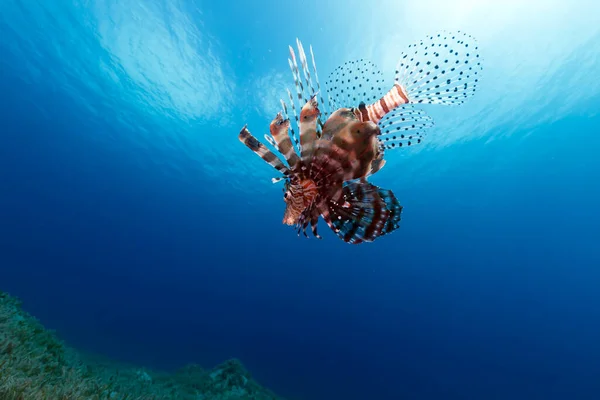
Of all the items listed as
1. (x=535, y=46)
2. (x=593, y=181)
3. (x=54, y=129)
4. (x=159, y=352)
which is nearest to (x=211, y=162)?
(x=54, y=129)

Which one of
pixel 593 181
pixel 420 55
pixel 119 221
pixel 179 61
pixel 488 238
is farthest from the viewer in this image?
pixel 119 221

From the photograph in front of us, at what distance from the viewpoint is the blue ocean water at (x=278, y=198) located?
16.5 metres

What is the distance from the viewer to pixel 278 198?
37031 millimetres

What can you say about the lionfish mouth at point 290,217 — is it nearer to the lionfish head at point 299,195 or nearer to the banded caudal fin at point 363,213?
the lionfish head at point 299,195

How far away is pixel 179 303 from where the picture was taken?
60469 millimetres

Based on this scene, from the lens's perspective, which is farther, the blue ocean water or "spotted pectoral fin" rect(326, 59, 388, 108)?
the blue ocean water

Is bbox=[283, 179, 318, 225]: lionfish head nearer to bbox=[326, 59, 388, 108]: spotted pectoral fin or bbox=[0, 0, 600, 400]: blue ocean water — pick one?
bbox=[326, 59, 388, 108]: spotted pectoral fin

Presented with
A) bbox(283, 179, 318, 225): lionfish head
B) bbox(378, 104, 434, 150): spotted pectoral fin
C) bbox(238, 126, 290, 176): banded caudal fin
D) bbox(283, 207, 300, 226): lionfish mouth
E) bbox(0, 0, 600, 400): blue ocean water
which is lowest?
bbox(283, 207, 300, 226): lionfish mouth

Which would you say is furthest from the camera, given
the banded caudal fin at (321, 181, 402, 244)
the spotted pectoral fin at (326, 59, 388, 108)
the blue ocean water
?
the blue ocean water

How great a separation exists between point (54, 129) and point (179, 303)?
38.7m

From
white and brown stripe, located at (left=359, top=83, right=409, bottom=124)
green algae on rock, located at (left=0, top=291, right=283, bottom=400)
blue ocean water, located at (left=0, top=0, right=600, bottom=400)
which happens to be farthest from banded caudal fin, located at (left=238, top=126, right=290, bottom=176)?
blue ocean water, located at (left=0, top=0, right=600, bottom=400)

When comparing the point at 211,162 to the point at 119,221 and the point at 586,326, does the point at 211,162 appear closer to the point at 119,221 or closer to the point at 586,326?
the point at 119,221

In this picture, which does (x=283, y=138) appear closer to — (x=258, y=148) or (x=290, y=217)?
(x=258, y=148)

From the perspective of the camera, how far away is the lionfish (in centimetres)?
247
